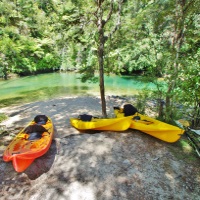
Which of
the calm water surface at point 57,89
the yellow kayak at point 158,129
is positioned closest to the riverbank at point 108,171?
the yellow kayak at point 158,129

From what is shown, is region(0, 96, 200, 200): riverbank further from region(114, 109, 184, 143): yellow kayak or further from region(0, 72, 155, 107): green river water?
region(0, 72, 155, 107): green river water

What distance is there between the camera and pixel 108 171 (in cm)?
300

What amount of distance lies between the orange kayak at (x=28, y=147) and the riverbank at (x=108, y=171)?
0.25 meters

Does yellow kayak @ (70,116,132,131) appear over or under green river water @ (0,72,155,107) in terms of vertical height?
over

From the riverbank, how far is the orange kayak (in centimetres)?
25

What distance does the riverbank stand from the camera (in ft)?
8.41

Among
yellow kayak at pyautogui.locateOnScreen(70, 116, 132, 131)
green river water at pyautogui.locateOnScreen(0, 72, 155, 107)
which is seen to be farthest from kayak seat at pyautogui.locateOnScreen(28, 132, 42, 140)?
green river water at pyautogui.locateOnScreen(0, 72, 155, 107)

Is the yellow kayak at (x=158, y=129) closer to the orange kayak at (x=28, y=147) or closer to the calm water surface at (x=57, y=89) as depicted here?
the orange kayak at (x=28, y=147)

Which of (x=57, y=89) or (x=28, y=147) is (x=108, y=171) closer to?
(x=28, y=147)

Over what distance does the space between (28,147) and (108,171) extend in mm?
1727

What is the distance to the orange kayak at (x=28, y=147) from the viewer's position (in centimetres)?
283

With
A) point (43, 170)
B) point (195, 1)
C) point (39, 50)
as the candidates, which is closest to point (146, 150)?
point (43, 170)

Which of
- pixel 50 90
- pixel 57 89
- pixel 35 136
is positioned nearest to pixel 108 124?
pixel 35 136

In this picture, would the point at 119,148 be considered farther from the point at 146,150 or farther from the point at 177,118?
the point at 177,118
